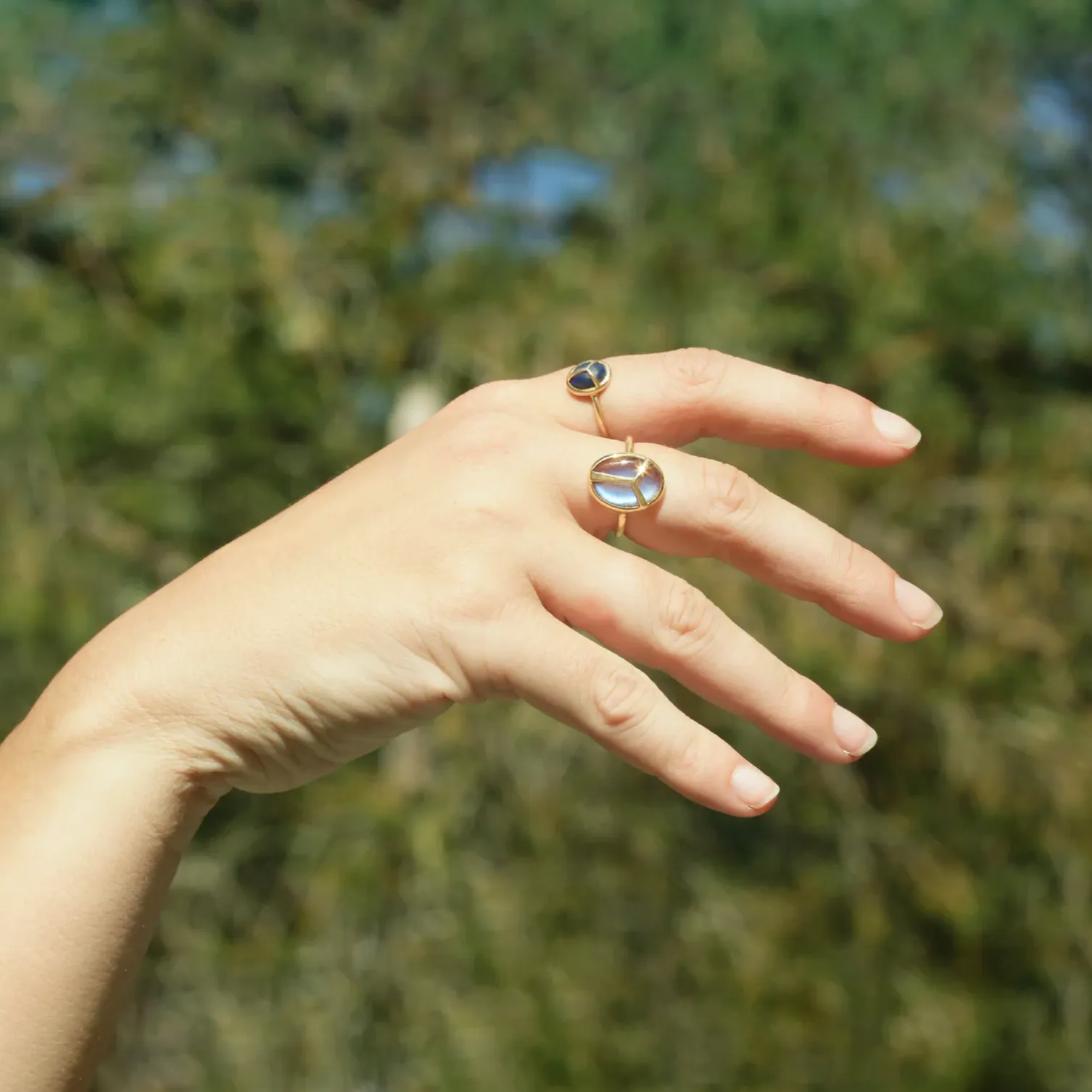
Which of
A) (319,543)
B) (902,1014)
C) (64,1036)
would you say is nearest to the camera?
(64,1036)

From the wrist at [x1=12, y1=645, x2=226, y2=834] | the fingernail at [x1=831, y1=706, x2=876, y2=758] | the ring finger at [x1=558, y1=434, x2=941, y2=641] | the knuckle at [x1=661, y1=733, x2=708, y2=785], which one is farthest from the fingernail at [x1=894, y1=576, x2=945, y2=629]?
the wrist at [x1=12, y1=645, x2=226, y2=834]

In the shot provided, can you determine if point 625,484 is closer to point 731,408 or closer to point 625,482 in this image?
point 625,482

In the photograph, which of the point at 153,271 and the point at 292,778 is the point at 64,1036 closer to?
the point at 292,778

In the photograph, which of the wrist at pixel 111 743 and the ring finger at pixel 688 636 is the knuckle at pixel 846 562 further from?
the wrist at pixel 111 743

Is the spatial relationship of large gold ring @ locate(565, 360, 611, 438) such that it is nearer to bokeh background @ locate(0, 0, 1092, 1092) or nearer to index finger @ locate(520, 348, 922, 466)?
index finger @ locate(520, 348, 922, 466)

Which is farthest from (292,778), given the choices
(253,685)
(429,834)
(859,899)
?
(859,899)

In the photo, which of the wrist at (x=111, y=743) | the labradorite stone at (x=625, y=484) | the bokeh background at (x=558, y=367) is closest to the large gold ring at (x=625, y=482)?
the labradorite stone at (x=625, y=484)

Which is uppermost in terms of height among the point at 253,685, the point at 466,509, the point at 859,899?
the point at 466,509
